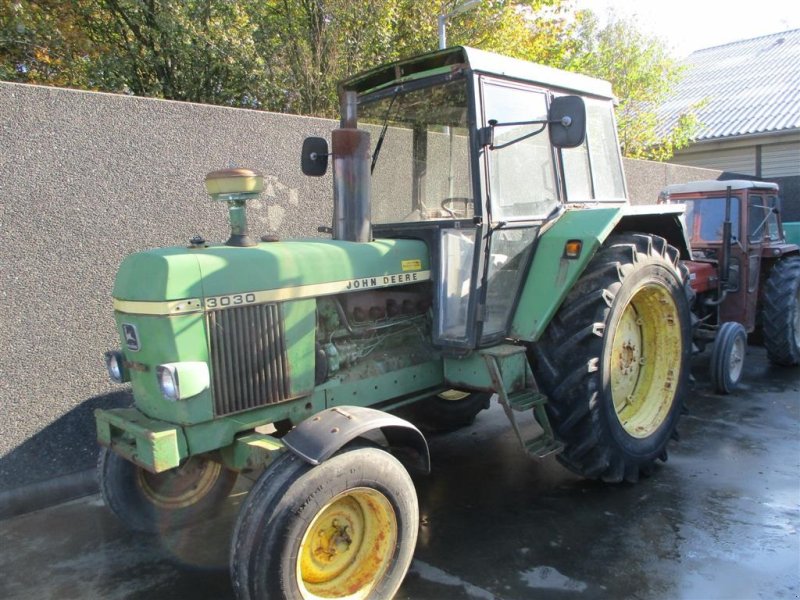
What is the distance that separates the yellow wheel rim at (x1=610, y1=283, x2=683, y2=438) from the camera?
415 centimetres

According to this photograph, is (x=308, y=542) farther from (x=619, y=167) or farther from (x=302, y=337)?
(x=619, y=167)

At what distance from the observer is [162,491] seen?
3414 mm

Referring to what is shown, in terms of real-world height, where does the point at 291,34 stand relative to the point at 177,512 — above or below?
above

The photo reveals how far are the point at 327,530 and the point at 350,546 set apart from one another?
14cm

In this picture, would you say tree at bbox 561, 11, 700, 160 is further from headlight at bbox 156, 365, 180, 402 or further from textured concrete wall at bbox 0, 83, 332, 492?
headlight at bbox 156, 365, 180, 402

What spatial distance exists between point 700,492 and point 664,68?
12.4m

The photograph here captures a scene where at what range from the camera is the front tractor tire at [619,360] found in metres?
3.58

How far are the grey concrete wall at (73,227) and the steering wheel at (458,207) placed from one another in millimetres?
2004

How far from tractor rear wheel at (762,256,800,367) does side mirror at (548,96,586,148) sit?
4667 mm

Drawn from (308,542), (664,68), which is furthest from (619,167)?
(664,68)

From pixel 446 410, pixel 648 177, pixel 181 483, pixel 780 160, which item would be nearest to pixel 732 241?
pixel 648 177

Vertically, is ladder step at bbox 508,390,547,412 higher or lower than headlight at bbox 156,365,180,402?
lower

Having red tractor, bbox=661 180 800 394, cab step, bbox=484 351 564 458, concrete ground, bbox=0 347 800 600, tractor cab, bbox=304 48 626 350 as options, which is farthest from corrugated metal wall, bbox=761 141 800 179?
cab step, bbox=484 351 564 458

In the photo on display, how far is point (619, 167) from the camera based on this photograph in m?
4.44
